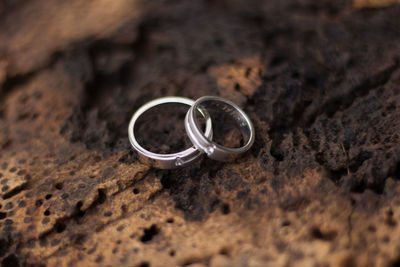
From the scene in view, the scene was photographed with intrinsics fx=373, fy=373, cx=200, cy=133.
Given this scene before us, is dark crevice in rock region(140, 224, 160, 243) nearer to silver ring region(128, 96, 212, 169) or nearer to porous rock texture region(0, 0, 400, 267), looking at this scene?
porous rock texture region(0, 0, 400, 267)

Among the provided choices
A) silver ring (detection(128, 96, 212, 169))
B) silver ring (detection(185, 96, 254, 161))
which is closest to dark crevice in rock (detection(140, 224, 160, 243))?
silver ring (detection(128, 96, 212, 169))

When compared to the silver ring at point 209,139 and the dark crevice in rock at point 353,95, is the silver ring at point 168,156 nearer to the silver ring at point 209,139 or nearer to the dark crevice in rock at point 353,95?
the silver ring at point 209,139

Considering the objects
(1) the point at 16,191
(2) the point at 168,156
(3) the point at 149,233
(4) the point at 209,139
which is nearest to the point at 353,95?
(4) the point at 209,139

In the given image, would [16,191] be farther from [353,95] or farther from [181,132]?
[353,95]

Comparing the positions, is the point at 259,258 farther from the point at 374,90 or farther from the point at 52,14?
the point at 52,14

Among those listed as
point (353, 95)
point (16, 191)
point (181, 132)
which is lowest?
point (353, 95)
